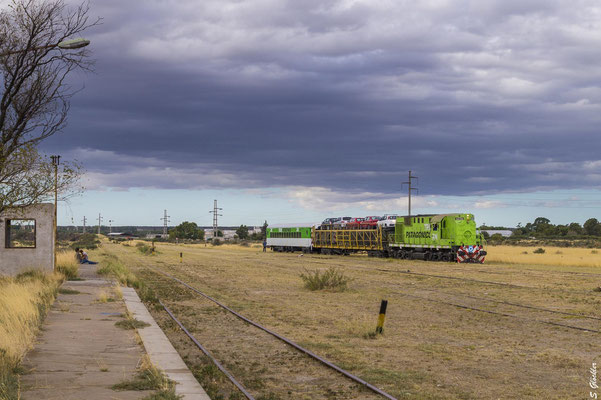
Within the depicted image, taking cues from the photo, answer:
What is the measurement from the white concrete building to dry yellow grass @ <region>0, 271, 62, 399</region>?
10.3ft

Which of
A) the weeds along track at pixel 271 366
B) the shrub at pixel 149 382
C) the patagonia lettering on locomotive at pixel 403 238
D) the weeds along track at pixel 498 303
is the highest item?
the patagonia lettering on locomotive at pixel 403 238

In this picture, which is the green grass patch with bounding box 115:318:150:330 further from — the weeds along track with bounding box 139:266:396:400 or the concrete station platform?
the weeds along track with bounding box 139:266:396:400

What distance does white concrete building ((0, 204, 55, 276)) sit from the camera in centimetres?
2981

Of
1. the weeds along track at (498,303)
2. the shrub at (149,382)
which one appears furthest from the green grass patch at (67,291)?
the shrub at (149,382)

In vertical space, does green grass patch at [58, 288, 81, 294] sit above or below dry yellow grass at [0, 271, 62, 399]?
below

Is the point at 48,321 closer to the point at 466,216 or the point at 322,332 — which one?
the point at 322,332

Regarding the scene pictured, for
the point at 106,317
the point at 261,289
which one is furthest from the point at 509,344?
the point at 261,289

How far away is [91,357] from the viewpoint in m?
13.0

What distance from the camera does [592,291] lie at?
28.1 m

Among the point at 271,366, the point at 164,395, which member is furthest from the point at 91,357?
the point at 164,395

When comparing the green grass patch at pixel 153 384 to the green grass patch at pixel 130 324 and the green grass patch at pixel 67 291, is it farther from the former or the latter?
the green grass patch at pixel 67 291

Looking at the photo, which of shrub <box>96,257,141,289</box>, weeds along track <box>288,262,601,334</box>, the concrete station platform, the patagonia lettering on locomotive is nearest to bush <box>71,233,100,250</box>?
the patagonia lettering on locomotive

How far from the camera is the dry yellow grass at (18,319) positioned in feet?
35.0

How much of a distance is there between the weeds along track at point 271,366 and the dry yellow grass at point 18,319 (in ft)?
12.4
